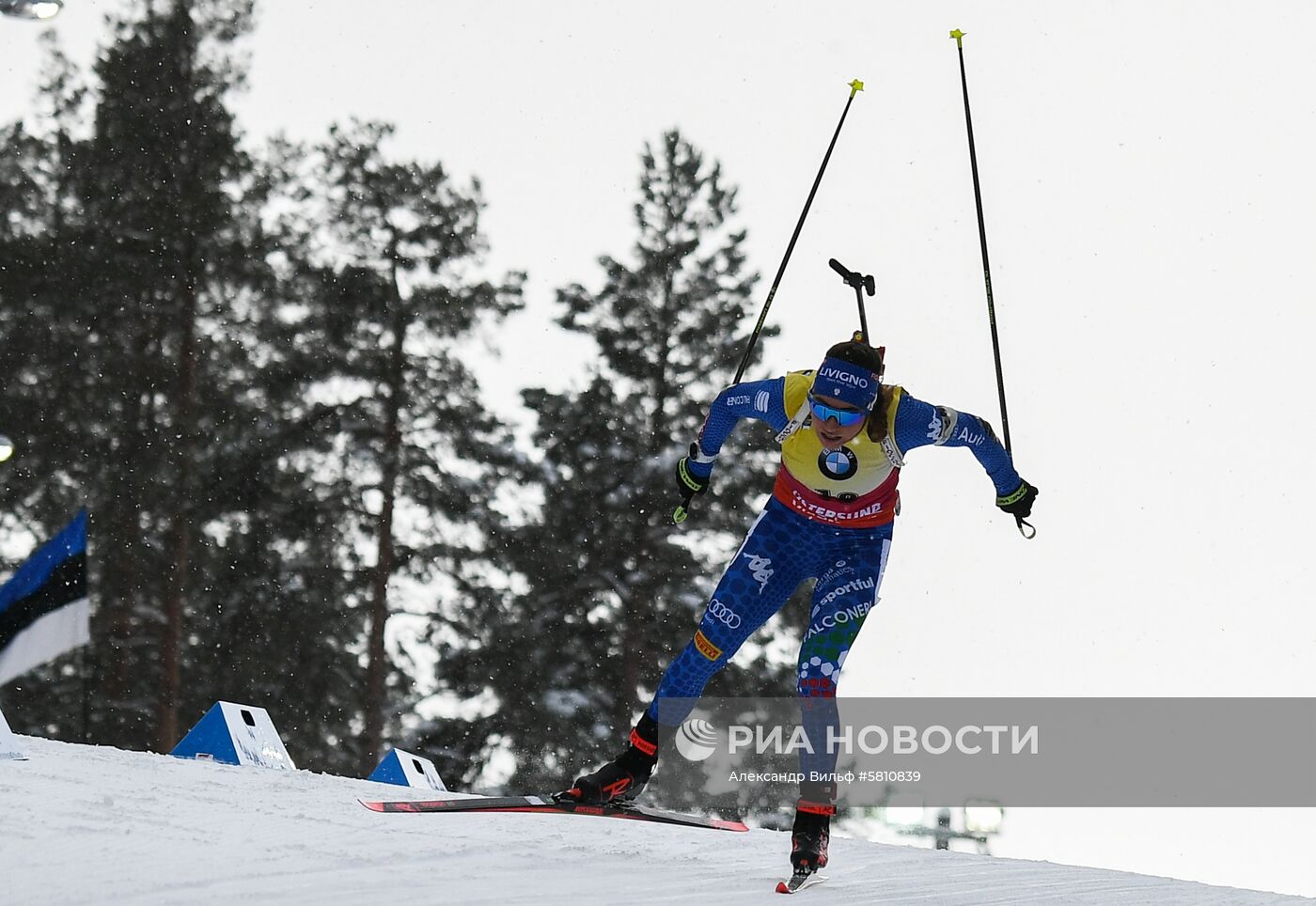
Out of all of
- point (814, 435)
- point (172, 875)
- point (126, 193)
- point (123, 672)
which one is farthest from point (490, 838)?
point (126, 193)

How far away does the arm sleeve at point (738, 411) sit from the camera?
4.79 metres

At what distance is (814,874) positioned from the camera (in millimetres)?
4242

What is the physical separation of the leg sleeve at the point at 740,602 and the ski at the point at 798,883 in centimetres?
Result: 81

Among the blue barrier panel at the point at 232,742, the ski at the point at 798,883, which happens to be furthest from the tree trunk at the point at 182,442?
the ski at the point at 798,883

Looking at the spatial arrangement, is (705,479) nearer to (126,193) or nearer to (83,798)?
(83,798)

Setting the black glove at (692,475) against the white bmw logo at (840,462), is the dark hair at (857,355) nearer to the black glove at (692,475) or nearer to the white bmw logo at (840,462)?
the white bmw logo at (840,462)

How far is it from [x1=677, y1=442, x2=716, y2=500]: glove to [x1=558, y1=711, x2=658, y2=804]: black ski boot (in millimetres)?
813

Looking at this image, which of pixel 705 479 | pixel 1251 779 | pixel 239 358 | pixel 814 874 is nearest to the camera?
pixel 814 874

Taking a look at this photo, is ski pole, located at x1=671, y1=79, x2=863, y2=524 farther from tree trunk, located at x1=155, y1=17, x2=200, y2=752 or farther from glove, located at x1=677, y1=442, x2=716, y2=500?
tree trunk, located at x1=155, y1=17, x2=200, y2=752

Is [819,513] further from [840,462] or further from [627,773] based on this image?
[627,773]

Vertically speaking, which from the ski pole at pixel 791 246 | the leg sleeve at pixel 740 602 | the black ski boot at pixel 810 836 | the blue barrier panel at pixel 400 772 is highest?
the ski pole at pixel 791 246

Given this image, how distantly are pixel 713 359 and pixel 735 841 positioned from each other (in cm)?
1321

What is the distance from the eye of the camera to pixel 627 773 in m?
4.92

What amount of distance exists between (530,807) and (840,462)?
1.67 meters
